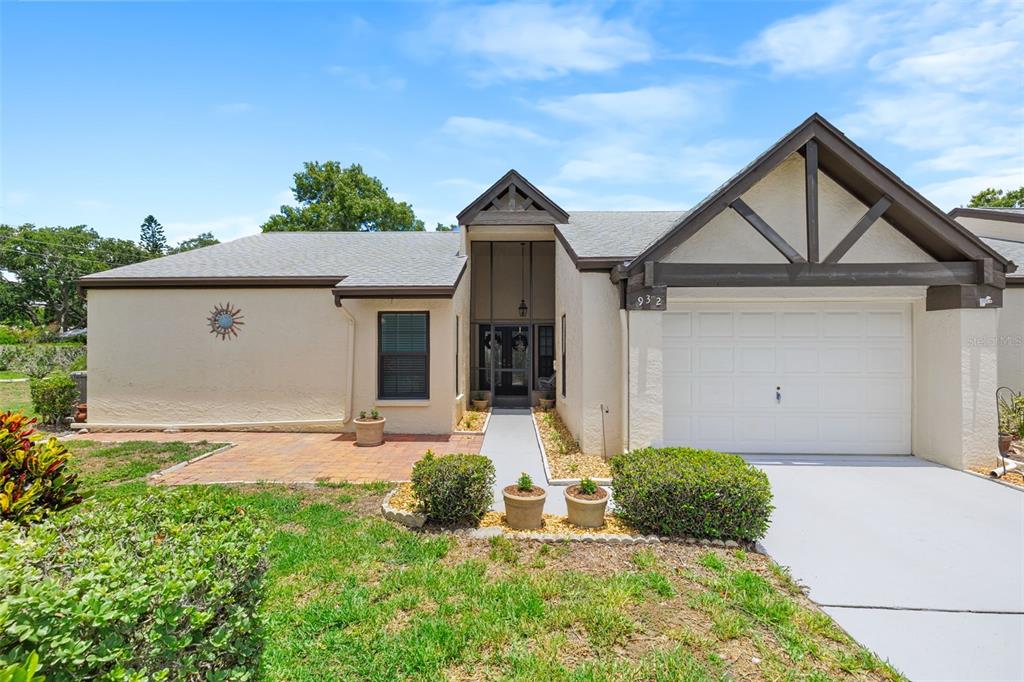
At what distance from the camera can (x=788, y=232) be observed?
797 centimetres

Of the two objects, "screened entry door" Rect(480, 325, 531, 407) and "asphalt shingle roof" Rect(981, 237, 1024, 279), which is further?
"screened entry door" Rect(480, 325, 531, 407)

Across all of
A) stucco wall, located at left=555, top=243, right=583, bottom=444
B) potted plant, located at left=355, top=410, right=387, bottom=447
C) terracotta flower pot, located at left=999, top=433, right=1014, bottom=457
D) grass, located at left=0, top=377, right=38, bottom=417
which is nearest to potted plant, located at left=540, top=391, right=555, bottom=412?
stucco wall, located at left=555, top=243, right=583, bottom=444

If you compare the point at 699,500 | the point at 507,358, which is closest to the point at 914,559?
the point at 699,500

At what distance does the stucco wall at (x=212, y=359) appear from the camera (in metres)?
10.8

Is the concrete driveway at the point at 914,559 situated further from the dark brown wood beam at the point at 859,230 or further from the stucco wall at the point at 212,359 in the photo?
the stucco wall at the point at 212,359

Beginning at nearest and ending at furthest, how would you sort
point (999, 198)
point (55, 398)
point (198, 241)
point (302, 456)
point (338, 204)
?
point (302, 456) < point (55, 398) < point (999, 198) < point (338, 204) < point (198, 241)

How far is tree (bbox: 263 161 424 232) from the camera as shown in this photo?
31562 mm

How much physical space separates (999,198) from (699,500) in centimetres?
3839

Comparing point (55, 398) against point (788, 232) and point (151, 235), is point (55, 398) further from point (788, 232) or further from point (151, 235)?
point (151, 235)

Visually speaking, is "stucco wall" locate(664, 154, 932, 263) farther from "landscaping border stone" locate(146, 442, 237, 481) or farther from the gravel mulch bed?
"landscaping border stone" locate(146, 442, 237, 481)

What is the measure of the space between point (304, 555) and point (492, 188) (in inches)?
400

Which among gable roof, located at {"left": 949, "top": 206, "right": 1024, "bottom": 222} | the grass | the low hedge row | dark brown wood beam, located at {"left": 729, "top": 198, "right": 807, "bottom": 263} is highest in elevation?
gable roof, located at {"left": 949, "top": 206, "right": 1024, "bottom": 222}

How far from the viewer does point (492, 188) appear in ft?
40.2

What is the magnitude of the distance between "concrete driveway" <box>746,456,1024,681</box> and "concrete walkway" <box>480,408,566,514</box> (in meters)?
2.86
